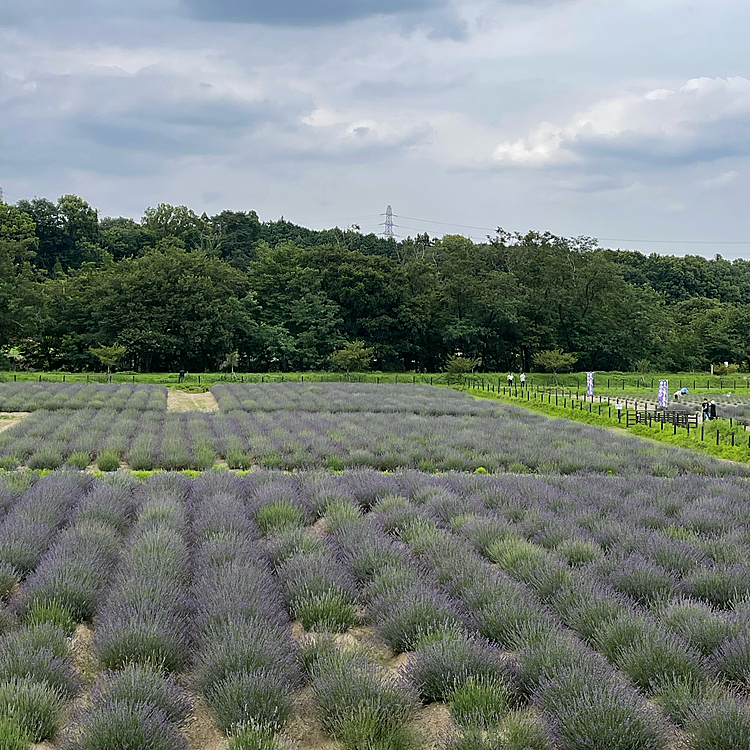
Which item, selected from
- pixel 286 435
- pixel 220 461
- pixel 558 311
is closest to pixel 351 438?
pixel 286 435

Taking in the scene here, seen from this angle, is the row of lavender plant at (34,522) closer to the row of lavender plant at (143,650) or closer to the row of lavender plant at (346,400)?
the row of lavender plant at (143,650)

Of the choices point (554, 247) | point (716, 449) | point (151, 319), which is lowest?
point (716, 449)

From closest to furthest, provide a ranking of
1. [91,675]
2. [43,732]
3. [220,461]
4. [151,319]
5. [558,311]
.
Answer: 1. [43,732]
2. [91,675]
3. [220,461]
4. [151,319]
5. [558,311]

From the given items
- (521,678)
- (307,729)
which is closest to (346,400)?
(521,678)

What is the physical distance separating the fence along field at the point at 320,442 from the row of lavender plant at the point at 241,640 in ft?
21.1

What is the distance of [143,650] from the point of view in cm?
455

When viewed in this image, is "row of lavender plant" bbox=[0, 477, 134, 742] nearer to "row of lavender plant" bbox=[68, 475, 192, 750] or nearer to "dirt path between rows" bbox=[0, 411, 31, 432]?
"row of lavender plant" bbox=[68, 475, 192, 750]

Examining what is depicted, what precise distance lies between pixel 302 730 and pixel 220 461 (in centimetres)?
1035

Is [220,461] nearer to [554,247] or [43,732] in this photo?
[43,732]

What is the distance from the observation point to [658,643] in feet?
15.1

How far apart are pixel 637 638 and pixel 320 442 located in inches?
417

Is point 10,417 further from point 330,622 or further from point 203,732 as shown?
point 203,732

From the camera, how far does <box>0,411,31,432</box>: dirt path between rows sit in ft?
61.6

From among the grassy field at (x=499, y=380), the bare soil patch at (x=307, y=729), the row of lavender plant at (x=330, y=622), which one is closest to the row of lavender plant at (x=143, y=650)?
the bare soil patch at (x=307, y=729)
